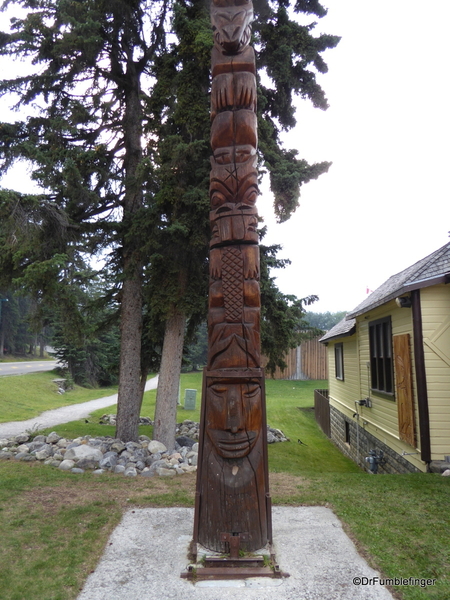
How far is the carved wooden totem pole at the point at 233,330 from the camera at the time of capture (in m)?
4.45

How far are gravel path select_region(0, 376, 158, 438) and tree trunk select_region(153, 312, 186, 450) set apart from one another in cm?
500

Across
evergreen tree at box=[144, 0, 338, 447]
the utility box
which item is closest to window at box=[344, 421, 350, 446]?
evergreen tree at box=[144, 0, 338, 447]

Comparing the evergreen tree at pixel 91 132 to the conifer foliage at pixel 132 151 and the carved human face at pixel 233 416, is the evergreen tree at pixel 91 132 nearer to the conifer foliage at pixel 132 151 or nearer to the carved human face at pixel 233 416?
the conifer foliage at pixel 132 151

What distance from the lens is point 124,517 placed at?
5762 millimetres

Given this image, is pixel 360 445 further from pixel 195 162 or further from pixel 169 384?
pixel 195 162

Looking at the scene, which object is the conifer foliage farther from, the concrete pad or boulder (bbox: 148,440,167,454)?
the concrete pad

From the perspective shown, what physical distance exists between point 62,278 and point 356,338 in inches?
369

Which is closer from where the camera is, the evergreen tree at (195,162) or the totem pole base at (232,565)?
the totem pole base at (232,565)

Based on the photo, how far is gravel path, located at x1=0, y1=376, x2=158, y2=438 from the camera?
13.3 meters

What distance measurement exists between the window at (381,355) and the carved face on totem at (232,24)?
719 cm

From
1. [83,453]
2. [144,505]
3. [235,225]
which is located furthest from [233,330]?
[83,453]

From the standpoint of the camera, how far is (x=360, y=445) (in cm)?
1311

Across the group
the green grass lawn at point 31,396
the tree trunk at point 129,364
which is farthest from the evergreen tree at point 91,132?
the green grass lawn at point 31,396

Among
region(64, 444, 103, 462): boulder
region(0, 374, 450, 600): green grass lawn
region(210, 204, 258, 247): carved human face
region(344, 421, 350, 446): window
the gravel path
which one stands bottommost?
region(344, 421, 350, 446): window
